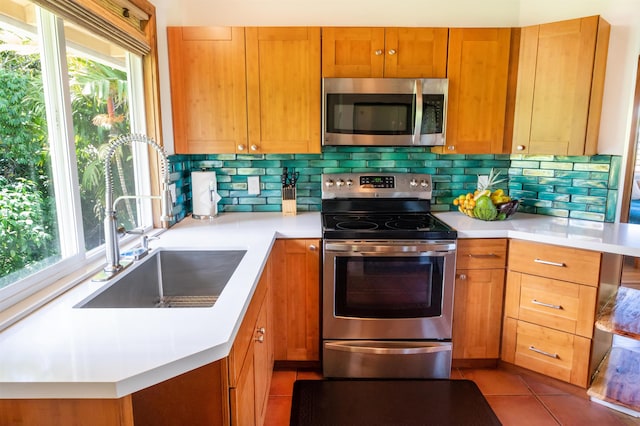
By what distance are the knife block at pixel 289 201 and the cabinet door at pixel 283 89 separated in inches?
12.5

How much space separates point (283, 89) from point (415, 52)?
83 cm

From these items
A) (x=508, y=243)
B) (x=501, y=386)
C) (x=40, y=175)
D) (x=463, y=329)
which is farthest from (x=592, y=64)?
(x=40, y=175)

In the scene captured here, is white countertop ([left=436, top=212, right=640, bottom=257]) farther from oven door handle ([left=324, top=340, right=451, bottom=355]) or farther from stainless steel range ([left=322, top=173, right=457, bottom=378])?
oven door handle ([left=324, top=340, right=451, bottom=355])

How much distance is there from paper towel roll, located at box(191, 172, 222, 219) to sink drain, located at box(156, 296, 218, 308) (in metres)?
0.85

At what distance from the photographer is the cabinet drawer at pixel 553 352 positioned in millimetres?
2186

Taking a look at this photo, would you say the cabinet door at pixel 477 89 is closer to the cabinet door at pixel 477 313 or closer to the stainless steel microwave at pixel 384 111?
the stainless steel microwave at pixel 384 111

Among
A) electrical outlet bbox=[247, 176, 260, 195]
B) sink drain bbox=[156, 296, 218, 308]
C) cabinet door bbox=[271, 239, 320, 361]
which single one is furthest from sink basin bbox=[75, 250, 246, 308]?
electrical outlet bbox=[247, 176, 260, 195]

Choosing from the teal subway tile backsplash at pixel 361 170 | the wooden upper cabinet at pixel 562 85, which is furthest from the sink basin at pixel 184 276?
the wooden upper cabinet at pixel 562 85

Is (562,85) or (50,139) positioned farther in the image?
(562,85)

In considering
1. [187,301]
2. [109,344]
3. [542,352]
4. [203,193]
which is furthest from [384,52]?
[109,344]

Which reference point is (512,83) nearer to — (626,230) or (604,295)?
(626,230)

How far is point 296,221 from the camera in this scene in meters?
2.54

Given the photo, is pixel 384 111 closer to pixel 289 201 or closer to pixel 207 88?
pixel 289 201

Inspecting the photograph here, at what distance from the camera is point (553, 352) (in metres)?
2.27
